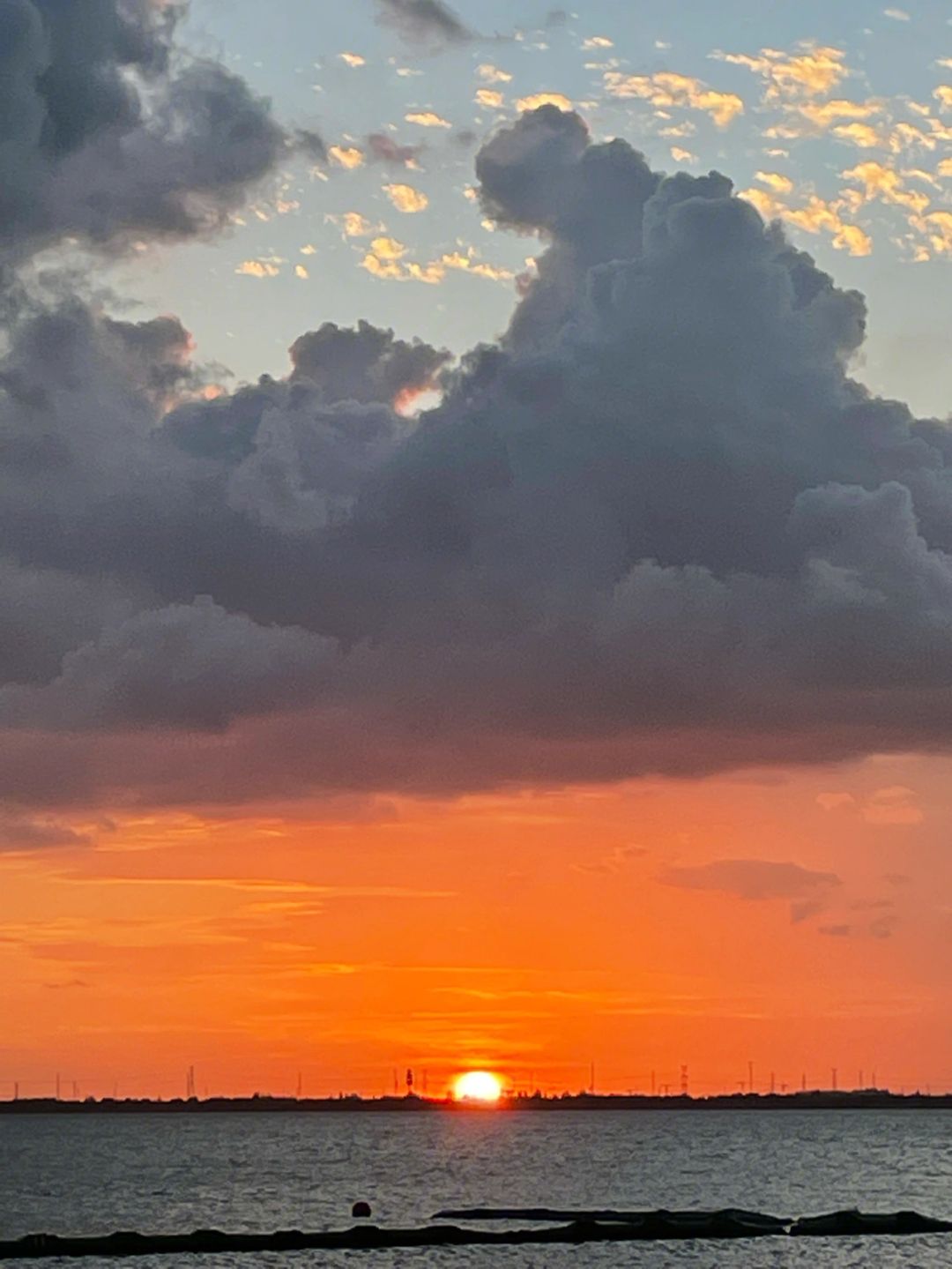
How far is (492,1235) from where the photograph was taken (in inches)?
4791

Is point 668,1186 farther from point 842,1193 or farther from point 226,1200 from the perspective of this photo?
point 226,1200

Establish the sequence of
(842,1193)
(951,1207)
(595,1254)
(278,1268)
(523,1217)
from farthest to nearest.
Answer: (842,1193) < (951,1207) < (523,1217) < (595,1254) < (278,1268)

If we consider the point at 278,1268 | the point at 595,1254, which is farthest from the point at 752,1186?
the point at 278,1268

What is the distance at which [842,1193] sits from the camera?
18300cm

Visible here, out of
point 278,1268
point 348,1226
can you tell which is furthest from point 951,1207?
point 278,1268

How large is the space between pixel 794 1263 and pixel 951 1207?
52.9 metres

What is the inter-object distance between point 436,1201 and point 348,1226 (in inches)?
1037

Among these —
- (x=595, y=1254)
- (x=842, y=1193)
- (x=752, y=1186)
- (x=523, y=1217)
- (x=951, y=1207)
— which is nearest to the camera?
(x=595, y=1254)

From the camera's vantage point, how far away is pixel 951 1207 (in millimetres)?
162125

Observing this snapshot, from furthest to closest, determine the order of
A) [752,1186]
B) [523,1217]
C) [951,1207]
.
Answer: [752,1186] → [951,1207] → [523,1217]

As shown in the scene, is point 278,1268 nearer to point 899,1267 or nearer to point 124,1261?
point 124,1261

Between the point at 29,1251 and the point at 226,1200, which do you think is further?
the point at 226,1200

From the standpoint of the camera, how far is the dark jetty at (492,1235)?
11281 centimetres

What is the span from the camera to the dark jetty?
112812mm
